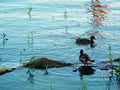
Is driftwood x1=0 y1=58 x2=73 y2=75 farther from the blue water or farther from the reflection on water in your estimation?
the reflection on water

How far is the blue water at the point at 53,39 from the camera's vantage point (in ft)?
40.8

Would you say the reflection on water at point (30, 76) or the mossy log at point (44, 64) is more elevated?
the mossy log at point (44, 64)

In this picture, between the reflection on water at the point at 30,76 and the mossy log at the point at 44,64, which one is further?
the mossy log at the point at 44,64

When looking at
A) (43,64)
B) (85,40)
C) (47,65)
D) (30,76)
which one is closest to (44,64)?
(43,64)

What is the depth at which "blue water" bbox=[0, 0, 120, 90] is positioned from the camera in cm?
1244

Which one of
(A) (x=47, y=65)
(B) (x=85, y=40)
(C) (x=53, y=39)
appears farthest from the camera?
(C) (x=53, y=39)

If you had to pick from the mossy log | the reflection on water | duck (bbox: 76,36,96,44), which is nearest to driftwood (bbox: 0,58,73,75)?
the mossy log

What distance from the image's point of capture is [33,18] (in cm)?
2177

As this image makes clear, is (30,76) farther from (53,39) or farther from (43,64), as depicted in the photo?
(53,39)

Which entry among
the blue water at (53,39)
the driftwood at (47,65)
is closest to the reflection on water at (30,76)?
the blue water at (53,39)

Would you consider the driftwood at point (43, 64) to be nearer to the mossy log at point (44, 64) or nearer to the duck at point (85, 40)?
the mossy log at point (44, 64)

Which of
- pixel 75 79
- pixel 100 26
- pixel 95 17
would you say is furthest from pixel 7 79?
pixel 95 17

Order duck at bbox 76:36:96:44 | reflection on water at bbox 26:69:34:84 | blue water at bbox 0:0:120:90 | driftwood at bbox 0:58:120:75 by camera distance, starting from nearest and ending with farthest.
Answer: blue water at bbox 0:0:120:90 → reflection on water at bbox 26:69:34:84 → driftwood at bbox 0:58:120:75 → duck at bbox 76:36:96:44

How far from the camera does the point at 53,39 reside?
17.8m
